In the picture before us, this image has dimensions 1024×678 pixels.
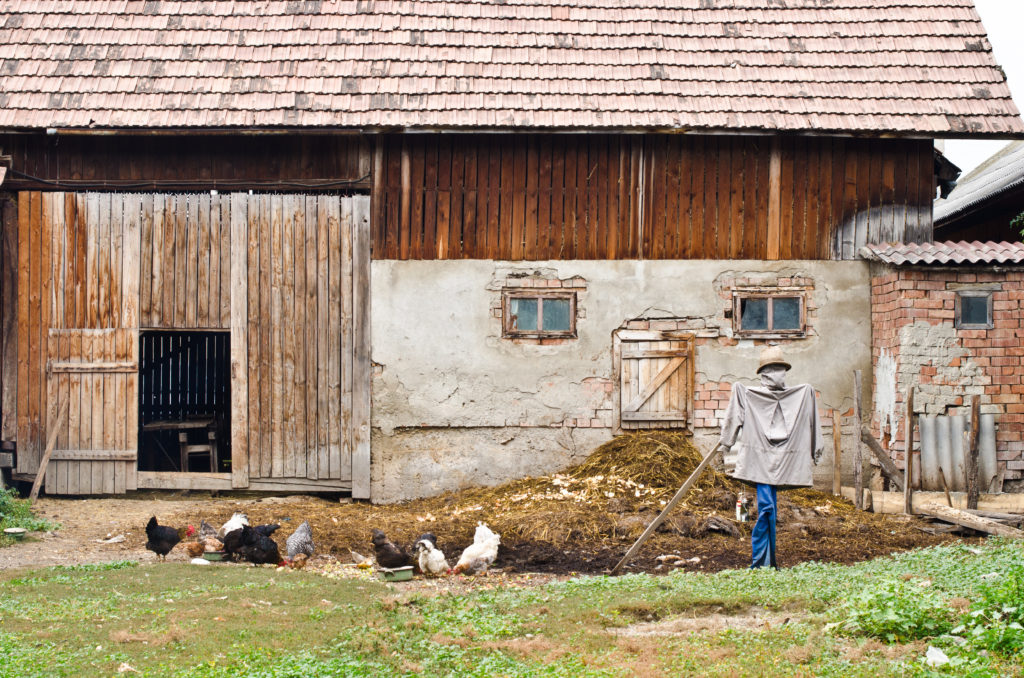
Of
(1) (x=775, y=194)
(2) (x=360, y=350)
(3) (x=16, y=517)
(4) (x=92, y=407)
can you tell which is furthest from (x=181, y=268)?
(1) (x=775, y=194)

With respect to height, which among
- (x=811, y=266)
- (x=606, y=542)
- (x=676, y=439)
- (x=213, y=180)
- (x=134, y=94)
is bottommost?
(x=606, y=542)

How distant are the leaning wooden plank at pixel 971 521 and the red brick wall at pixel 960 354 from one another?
0.98 meters

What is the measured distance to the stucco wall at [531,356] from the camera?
40.1 feet

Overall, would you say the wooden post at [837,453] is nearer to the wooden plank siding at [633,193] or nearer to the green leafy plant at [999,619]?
the wooden plank siding at [633,193]

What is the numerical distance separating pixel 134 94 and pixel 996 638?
10.9 meters

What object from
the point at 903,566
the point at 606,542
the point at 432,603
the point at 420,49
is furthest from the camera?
the point at 420,49

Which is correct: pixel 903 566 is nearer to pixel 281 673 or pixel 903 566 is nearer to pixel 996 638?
pixel 996 638

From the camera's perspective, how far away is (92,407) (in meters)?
12.4

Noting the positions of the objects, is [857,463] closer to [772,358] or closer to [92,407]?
[772,358]

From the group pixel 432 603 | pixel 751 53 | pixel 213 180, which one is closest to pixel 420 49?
pixel 213 180

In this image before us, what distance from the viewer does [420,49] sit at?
505 inches

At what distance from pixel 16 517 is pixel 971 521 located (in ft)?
31.7

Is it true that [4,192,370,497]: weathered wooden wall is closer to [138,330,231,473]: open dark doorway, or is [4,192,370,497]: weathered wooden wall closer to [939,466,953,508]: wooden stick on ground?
[138,330,231,473]: open dark doorway

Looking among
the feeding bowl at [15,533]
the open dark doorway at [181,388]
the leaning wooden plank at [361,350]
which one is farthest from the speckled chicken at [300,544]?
the open dark doorway at [181,388]
